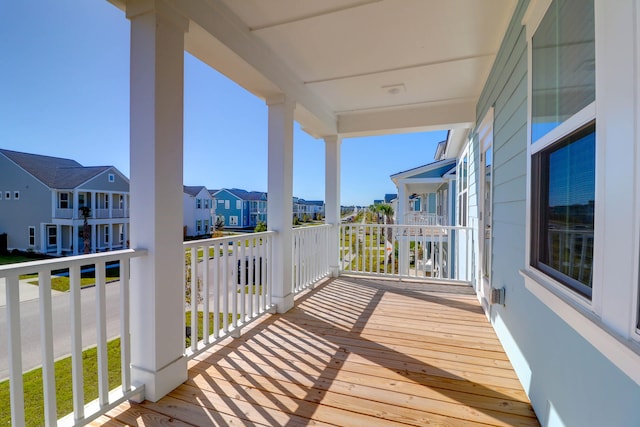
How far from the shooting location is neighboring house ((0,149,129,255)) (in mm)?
1909

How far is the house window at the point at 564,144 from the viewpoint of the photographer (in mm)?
1156

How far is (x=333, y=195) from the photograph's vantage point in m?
4.90

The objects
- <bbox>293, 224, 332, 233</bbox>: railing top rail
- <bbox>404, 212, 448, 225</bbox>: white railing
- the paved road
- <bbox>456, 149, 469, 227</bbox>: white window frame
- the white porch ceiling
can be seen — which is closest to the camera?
the paved road

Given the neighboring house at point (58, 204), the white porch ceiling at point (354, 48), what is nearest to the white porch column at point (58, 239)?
the neighboring house at point (58, 204)

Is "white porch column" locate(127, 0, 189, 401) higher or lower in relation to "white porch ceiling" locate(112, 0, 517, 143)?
lower

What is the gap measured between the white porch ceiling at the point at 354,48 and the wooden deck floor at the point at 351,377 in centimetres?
240

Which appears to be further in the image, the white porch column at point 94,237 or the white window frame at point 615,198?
the white porch column at point 94,237

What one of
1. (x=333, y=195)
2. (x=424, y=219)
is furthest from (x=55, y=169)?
(x=424, y=219)

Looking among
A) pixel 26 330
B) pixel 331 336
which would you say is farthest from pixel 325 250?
pixel 26 330

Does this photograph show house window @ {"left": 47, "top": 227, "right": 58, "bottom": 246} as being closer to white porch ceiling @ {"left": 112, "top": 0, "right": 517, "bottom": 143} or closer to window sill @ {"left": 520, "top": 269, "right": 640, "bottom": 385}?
white porch ceiling @ {"left": 112, "top": 0, "right": 517, "bottom": 143}

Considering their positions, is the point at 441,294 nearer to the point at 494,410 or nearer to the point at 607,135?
the point at 494,410

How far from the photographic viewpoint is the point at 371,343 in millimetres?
2564

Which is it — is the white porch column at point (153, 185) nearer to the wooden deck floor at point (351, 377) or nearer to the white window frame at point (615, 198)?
the wooden deck floor at point (351, 377)

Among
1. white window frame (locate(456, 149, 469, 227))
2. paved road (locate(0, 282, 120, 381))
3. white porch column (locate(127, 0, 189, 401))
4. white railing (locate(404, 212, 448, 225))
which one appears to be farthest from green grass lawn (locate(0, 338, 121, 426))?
white railing (locate(404, 212, 448, 225))
